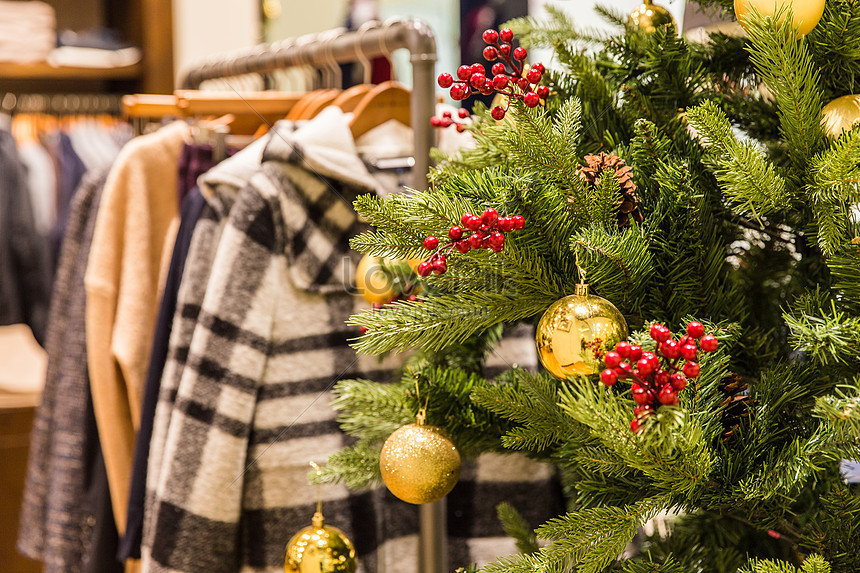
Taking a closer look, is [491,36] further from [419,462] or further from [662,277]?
[419,462]

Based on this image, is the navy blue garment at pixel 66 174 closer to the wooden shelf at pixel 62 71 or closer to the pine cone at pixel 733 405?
the wooden shelf at pixel 62 71

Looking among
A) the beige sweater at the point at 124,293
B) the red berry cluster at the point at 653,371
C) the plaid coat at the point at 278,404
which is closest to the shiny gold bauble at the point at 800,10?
the red berry cluster at the point at 653,371

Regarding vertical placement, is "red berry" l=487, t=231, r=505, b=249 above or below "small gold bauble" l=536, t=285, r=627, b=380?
above

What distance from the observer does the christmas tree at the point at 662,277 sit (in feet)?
1.43

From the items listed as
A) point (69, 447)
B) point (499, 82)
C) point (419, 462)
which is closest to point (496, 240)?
point (499, 82)

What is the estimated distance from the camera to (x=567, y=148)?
0.51 meters

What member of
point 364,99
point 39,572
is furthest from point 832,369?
point 39,572

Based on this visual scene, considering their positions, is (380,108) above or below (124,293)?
above

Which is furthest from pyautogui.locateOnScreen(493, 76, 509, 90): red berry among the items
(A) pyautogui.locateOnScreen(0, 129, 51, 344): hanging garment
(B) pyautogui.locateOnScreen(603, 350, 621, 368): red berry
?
(A) pyautogui.locateOnScreen(0, 129, 51, 344): hanging garment

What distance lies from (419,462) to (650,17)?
1.41ft

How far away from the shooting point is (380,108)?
1.12 meters

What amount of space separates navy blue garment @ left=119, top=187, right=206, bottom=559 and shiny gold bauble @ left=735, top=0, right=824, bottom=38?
2.65 ft

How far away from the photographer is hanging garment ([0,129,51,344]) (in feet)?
6.30

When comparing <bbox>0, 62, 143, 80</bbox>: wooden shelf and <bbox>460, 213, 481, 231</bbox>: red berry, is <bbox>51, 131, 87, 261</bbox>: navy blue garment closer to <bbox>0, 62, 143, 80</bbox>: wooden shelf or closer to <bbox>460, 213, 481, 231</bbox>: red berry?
<bbox>0, 62, 143, 80</bbox>: wooden shelf
